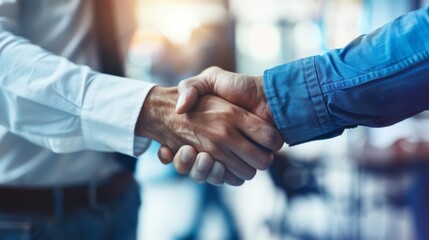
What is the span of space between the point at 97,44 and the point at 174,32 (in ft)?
1.15

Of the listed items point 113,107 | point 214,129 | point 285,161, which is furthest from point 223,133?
point 285,161

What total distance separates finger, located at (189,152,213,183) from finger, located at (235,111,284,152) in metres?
0.05

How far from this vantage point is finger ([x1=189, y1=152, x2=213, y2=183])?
64 cm

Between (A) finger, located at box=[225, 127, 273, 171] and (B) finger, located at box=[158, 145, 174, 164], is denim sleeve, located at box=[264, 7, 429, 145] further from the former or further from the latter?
(B) finger, located at box=[158, 145, 174, 164]

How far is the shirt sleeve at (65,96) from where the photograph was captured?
0.63 meters

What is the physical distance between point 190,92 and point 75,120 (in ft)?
0.46

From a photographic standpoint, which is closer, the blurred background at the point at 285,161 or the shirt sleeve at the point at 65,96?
the shirt sleeve at the point at 65,96

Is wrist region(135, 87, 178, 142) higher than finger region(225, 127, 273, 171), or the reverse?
wrist region(135, 87, 178, 142)

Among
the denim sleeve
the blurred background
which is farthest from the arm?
the blurred background

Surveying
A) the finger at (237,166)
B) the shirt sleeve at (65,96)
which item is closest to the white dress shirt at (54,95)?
the shirt sleeve at (65,96)

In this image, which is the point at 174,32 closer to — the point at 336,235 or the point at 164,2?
the point at 164,2

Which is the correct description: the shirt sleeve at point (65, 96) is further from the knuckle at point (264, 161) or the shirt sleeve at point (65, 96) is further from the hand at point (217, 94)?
the knuckle at point (264, 161)

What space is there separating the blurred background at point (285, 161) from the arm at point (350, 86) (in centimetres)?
17

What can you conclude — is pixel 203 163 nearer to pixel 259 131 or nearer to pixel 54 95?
pixel 259 131
